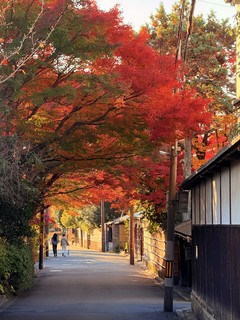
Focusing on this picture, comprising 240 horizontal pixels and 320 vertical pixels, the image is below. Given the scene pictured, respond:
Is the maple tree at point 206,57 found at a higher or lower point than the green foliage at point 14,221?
higher

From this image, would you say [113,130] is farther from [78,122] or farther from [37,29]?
[37,29]

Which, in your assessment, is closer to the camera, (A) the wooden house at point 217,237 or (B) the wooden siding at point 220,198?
(A) the wooden house at point 217,237

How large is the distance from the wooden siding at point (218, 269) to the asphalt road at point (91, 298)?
2.53m

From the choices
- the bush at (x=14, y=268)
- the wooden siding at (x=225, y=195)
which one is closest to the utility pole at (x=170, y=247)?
the bush at (x=14, y=268)

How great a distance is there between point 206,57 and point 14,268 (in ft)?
50.8

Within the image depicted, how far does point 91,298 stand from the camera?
29062 mm

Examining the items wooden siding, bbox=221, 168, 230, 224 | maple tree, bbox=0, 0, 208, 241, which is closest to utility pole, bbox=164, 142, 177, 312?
maple tree, bbox=0, 0, 208, 241

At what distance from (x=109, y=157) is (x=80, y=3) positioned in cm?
674

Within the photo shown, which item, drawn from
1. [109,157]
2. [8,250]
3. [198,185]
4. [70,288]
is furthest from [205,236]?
[70,288]

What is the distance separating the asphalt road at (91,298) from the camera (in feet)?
75.2

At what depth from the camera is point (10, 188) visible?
21297 mm

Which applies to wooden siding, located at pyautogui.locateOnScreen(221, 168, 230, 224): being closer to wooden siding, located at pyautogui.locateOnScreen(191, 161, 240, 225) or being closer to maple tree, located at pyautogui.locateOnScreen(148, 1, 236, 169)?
wooden siding, located at pyautogui.locateOnScreen(191, 161, 240, 225)

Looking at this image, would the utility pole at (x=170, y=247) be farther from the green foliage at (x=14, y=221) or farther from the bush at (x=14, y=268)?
the bush at (x=14, y=268)

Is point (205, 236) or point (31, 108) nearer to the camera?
point (205, 236)
